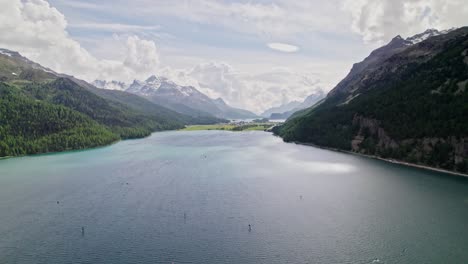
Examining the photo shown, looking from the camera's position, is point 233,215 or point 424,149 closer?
point 233,215

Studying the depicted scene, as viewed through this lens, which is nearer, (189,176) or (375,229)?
(375,229)

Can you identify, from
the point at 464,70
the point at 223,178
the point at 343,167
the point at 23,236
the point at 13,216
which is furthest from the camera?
the point at 464,70

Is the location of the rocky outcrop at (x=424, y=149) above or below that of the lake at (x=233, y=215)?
above

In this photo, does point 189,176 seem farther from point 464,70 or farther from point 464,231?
point 464,70

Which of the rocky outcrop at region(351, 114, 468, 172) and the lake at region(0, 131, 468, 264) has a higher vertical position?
the rocky outcrop at region(351, 114, 468, 172)

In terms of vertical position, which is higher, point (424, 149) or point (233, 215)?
→ point (424, 149)

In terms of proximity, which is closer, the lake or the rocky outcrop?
the lake

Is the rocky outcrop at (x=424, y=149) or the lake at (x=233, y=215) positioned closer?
the lake at (x=233, y=215)

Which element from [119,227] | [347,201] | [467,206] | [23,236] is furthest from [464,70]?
[23,236]
